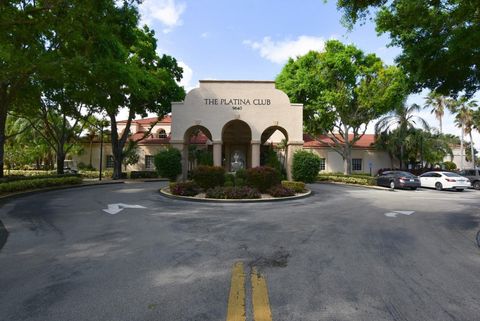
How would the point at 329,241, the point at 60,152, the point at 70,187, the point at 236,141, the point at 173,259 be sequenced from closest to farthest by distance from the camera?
the point at 173,259
the point at 329,241
the point at 70,187
the point at 60,152
the point at 236,141

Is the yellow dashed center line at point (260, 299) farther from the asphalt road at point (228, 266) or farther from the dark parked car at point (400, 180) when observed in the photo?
the dark parked car at point (400, 180)

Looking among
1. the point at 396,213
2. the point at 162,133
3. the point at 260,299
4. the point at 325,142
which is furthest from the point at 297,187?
the point at 162,133

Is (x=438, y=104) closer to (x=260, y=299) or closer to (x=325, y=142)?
(x=325, y=142)

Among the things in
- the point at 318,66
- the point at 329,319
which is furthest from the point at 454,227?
the point at 318,66

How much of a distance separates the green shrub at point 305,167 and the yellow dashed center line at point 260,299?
45.2ft

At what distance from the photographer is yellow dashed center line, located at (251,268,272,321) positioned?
3.08m

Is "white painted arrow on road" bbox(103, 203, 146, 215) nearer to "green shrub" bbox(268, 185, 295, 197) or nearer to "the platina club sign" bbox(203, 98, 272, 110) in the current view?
"green shrub" bbox(268, 185, 295, 197)

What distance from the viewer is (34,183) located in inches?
640

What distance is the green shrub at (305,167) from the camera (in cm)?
1753

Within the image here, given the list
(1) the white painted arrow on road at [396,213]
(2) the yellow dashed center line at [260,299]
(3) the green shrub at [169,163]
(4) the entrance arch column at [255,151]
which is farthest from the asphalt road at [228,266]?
(4) the entrance arch column at [255,151]

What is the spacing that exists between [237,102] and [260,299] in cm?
1723

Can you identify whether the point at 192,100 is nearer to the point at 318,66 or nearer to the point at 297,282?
the point at 318,66

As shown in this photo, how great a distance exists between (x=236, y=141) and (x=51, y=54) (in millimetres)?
18870

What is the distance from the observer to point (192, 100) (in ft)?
64.6
